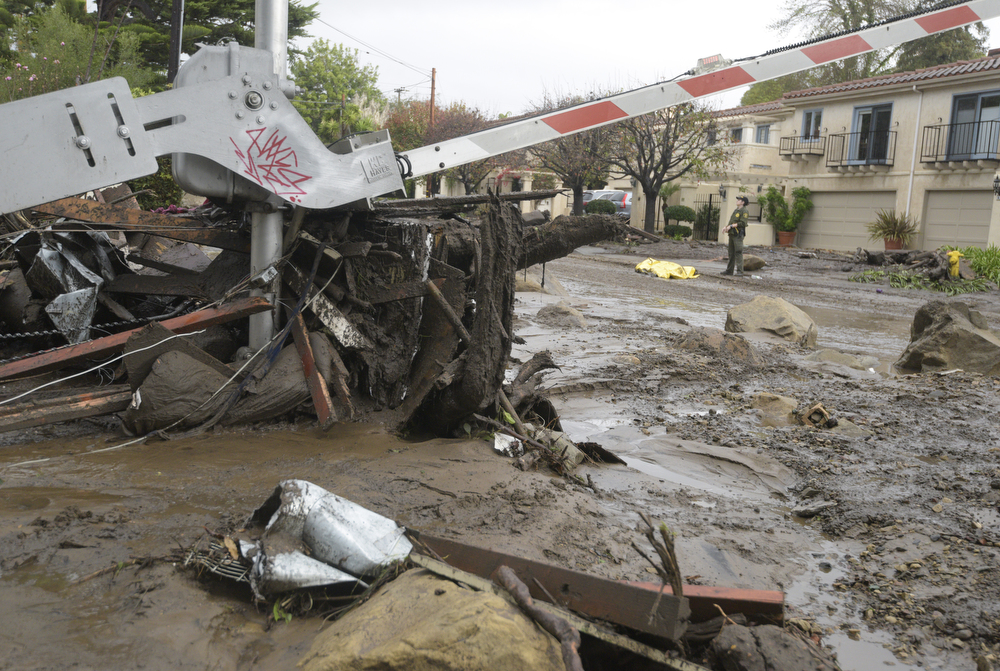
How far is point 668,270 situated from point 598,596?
18.4 metres

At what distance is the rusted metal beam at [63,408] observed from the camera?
4539mm

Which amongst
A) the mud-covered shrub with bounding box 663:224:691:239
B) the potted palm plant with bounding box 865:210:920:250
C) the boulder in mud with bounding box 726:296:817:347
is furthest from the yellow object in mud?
the mud-covered shrub with bounding box 663:224:691:239

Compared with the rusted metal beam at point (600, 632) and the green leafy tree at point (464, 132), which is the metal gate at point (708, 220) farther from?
the rusted metal beam at point (600, 632)

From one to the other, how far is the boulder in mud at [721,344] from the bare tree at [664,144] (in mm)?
22666

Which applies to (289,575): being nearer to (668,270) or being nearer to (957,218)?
(668,270)

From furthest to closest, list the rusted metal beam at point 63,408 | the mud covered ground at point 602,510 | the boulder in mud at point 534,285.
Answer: the boulder in mud at point 534,285
the rusted metal beam at point 63,408
the mud covered ground at point 602,510

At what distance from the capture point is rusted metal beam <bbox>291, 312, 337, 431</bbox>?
4977mm

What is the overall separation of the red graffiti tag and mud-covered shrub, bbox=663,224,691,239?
Result: 105 ft

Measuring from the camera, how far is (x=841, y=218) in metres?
31.2

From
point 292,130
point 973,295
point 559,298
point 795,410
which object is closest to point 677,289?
point 559,298

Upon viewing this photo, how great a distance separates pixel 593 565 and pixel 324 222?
330 cm

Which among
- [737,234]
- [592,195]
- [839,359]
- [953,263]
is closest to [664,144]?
[592,195]

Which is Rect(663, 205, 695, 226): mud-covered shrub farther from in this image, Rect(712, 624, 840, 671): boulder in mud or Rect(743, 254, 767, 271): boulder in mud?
Rect(712, 624, 840, 671): boulder in mud

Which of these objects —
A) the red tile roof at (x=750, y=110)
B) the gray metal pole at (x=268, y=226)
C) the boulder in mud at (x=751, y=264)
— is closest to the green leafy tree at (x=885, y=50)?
the red tile roof at (x=750, y=110)
